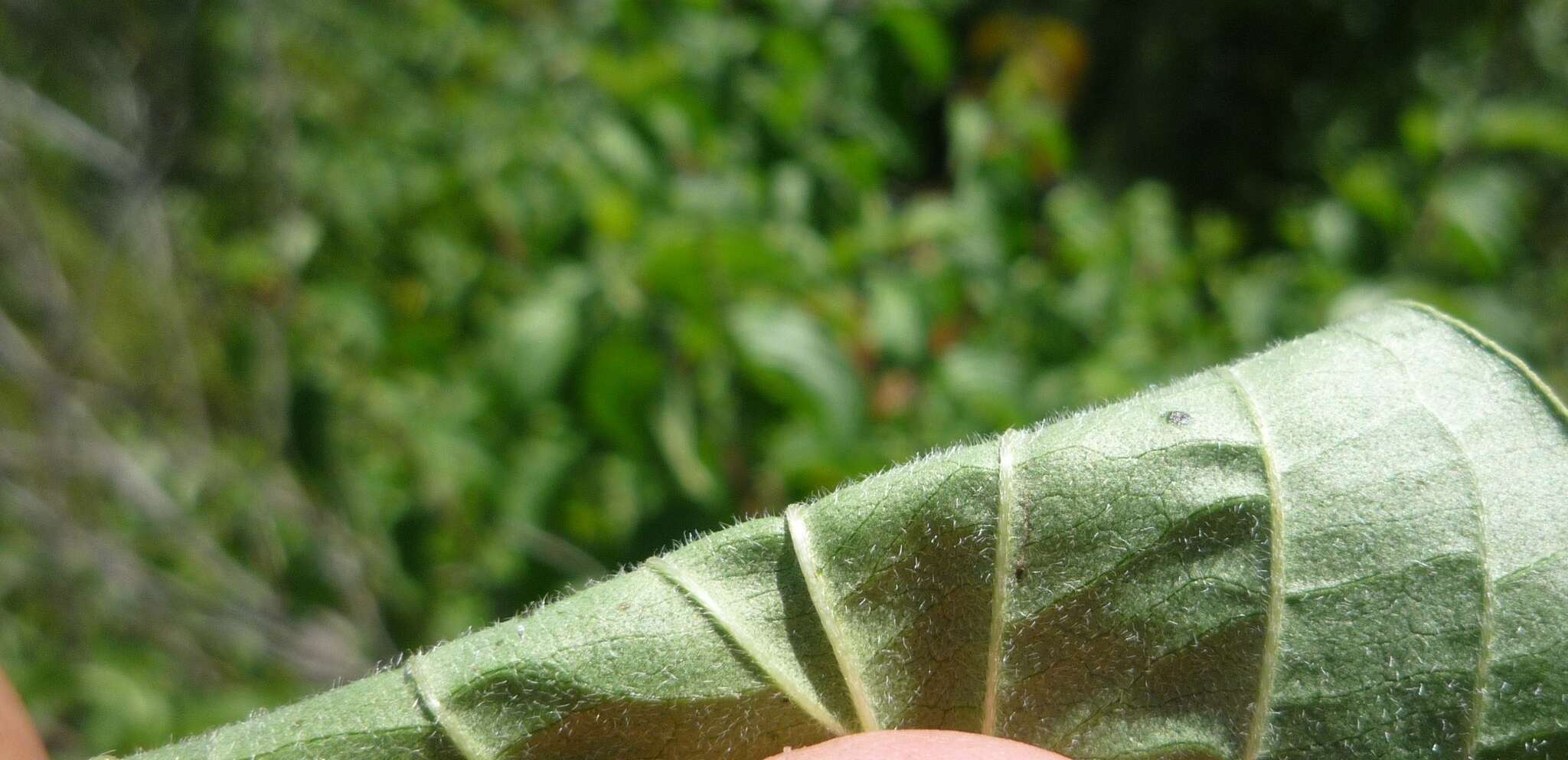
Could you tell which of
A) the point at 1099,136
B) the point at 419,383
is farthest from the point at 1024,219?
the point at 1099,136

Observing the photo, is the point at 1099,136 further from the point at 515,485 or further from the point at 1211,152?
the point at 515,485

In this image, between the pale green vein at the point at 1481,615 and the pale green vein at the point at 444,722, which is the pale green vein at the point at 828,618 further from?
the pale green vein at the point at 1481,615

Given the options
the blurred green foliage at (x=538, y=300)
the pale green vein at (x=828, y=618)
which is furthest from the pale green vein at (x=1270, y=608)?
the blurred green foliage at (x=538, y=300)

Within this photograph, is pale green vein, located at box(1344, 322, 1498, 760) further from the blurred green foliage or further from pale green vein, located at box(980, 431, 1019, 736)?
the blurred green foliage

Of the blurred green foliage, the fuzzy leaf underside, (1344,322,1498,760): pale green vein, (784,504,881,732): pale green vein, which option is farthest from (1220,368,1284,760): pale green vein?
the blurred green foliage

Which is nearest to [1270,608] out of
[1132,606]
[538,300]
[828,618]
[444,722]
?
[1132,606]

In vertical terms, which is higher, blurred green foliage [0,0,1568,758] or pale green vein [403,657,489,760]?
blurred green foliage [0,0,1568,758]

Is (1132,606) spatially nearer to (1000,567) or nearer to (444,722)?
(1000,567)
